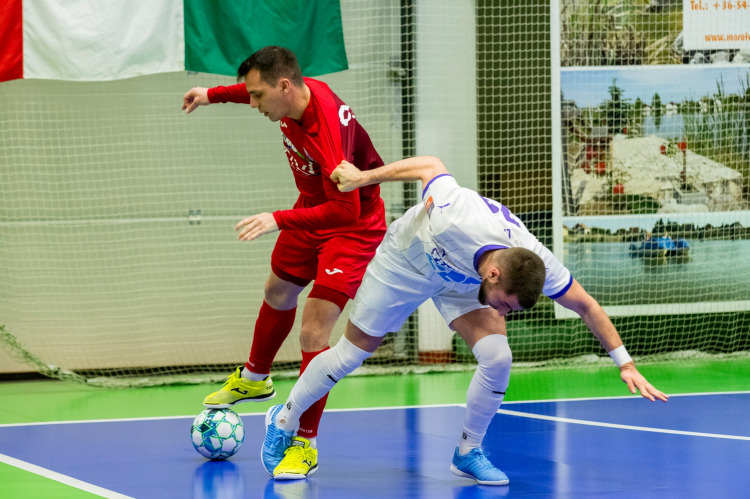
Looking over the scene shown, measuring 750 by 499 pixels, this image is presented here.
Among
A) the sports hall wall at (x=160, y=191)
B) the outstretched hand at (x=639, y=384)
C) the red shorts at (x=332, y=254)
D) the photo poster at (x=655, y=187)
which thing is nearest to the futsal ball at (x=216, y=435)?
the red shorts at (x=332, y=254)

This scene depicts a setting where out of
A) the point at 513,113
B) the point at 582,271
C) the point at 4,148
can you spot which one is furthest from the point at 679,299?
the point at 4,148

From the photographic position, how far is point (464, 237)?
156 inches

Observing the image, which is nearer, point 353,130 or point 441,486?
point 441,486

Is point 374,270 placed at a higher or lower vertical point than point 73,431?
higher

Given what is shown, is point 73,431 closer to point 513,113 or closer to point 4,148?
point 4,148

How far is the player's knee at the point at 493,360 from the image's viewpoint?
428cm

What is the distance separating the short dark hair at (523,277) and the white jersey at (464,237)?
0.25m

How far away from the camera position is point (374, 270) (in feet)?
14.8

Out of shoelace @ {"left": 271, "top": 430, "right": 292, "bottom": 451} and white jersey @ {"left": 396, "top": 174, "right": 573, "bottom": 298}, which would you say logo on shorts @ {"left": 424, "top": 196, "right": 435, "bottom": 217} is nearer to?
white jersey @ {"left": 396, "top": 174, "right": 573, "bottom": 298}

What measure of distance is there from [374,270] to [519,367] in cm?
412

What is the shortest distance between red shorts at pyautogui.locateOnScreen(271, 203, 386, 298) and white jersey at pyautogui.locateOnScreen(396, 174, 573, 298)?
0.63 metres

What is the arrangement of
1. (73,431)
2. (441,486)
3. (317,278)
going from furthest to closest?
(73,431)
(317,278)
(441,486)

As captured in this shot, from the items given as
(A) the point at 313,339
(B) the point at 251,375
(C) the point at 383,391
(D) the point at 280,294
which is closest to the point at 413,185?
(C) the point at 383,391

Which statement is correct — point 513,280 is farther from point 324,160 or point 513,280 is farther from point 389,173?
point 324,160
